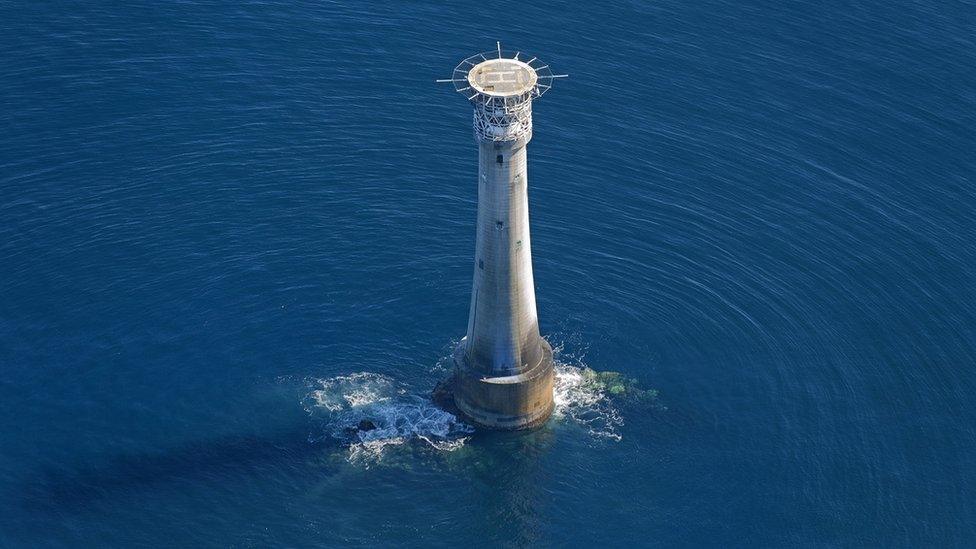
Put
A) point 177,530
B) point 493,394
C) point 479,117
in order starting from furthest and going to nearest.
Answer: point 493,394
point 177,530
point 479,117

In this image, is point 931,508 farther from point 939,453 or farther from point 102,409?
point 102,409

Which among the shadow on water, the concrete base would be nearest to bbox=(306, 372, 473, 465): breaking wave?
the concrete base

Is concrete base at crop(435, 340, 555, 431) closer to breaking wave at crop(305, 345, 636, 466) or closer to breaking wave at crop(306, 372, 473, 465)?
breaking wave at crop(305, 345, 636, 466)

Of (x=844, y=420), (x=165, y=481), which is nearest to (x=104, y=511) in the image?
(x=165, y=481)

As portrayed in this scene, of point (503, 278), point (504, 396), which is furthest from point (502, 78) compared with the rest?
point (504, 396)

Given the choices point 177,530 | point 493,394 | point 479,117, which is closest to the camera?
point 479,117
